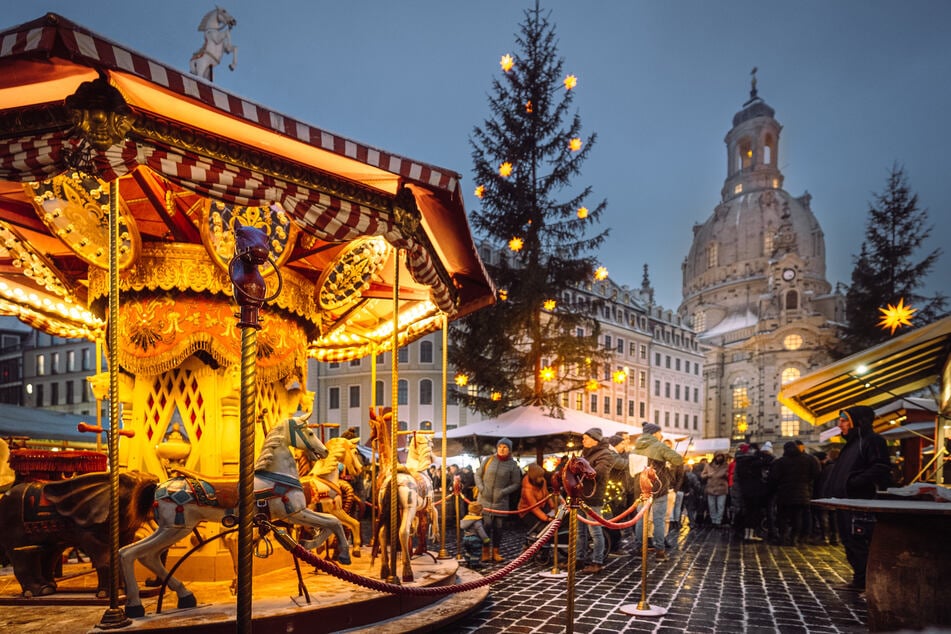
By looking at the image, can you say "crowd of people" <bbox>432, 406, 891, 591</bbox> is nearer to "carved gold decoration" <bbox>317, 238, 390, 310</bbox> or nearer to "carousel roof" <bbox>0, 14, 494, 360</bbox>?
"carousel roof" <bbox>0, 14, 494, 360</bbox>

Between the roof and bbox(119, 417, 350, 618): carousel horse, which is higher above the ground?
the roof

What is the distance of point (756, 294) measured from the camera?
85250mm

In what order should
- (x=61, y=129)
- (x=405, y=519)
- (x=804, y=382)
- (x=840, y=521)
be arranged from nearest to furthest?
(x=61, y=129), (x=405, y=519), (x=840, y=521), (x=804, y=382)

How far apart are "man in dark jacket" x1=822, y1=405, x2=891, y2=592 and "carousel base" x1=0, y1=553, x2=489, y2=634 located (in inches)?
197

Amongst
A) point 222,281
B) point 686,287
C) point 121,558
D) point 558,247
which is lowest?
point 121,558

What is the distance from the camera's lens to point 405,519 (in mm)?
7172

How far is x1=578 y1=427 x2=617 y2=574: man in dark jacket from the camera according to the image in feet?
31.0

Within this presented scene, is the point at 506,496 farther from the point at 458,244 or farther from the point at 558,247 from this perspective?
the point at 558,247

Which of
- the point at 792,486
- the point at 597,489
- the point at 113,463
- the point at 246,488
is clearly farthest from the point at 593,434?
the point at 246,488

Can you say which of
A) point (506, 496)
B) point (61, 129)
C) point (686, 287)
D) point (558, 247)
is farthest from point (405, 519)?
point (686, 287)

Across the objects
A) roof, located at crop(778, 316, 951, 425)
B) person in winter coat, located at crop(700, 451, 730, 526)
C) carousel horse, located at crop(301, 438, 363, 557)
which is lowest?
person in winter coat, located at crop(700, 451, 730, 526)

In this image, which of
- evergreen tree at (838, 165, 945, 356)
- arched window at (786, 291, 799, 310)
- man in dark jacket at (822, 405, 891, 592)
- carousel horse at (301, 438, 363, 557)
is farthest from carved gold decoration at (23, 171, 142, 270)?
arched window at (786, 291, 799, 310)

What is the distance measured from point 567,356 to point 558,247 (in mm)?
3718

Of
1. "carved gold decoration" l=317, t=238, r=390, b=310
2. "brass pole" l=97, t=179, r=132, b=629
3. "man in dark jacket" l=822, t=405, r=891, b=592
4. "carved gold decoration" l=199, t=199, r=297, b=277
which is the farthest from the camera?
"carved gold decoration" l=317, t=238, r=390, b=310
